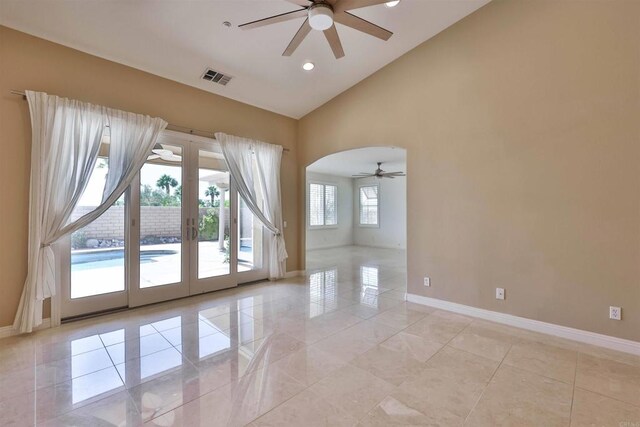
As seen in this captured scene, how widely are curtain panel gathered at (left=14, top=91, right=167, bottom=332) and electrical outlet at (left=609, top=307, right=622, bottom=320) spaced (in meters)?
5.61

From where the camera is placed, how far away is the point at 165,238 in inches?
164

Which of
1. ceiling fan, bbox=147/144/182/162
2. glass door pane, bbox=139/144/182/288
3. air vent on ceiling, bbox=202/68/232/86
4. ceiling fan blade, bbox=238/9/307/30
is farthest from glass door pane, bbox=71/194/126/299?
ceiling fan blade, bbox=238/9/307/30

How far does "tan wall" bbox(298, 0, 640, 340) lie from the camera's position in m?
2.74

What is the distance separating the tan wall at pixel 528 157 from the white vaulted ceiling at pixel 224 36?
0.55 metres

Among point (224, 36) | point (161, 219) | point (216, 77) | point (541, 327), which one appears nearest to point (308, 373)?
point (541, 327)

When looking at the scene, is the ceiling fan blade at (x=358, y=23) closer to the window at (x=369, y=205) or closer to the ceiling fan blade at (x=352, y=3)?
the ceiling fan blade at (x=352, y=3)

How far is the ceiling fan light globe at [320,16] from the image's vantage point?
93.2 inches

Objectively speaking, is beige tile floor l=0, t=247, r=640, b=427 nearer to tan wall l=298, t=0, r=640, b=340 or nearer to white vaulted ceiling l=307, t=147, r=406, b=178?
tan wall l=298, t=0, r=640, b=340

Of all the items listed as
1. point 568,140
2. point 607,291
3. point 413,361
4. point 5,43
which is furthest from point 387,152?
point 5,43

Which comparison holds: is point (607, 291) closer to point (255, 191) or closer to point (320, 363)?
point (320, 363)

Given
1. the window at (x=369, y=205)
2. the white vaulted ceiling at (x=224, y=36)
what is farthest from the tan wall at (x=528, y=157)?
the window at (x=369, y=205)

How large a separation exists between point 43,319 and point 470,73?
19.7ft

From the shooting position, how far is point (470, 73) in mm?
3641

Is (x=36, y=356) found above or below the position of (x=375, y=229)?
below
